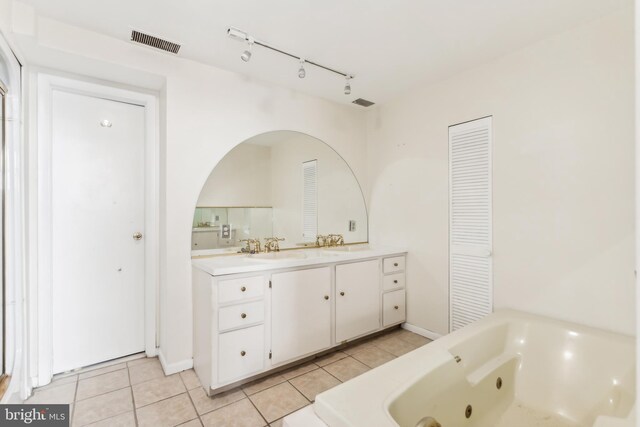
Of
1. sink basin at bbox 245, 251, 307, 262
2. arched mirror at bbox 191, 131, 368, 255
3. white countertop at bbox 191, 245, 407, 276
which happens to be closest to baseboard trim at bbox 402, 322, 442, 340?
white countertop at bbox 191, 245, 407, 276

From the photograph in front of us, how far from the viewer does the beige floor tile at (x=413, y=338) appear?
8.85 feet

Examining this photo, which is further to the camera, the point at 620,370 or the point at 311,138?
the point at 311,138

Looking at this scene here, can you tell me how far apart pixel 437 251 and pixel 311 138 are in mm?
1631

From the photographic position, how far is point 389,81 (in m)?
2.66

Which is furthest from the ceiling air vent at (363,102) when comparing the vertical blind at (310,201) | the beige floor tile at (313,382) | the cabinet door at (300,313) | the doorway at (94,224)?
the beige floor tile at (313,382)

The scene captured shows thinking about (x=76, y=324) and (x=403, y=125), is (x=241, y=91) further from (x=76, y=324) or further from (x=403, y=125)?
(x=76, y=324)

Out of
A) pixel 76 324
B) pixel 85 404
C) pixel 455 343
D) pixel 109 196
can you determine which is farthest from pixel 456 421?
pixel 109 196

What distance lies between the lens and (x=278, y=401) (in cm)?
189

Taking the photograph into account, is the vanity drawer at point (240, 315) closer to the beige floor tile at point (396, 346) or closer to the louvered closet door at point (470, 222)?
the beige floor tile at point (396, 346)

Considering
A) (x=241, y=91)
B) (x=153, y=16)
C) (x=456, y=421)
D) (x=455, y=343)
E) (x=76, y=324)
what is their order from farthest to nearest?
(x=241, y=91)
(x=76, y=324)
(x=153, y=16)
(x=455, y=343)
(x=456, y=421)

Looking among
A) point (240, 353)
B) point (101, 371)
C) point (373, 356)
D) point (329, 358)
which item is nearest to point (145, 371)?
point (101, 371)

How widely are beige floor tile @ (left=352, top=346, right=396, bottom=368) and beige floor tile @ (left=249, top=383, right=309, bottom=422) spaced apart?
2.17ft

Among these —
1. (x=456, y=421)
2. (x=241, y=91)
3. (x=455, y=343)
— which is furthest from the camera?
(x=241, y=91)

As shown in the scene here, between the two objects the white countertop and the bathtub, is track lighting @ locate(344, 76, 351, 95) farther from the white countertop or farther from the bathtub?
the bathtub
